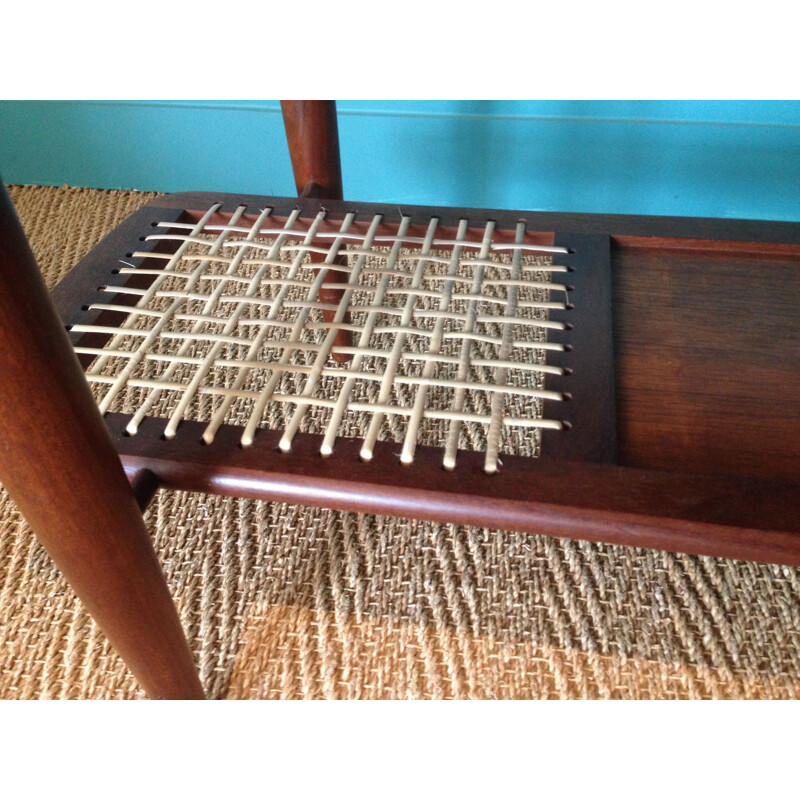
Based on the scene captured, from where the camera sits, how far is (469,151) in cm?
113

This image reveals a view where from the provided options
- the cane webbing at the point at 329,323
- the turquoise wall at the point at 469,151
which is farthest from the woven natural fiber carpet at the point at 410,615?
the turquoise wall at the point at 469,151

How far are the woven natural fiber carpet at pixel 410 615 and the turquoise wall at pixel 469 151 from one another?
65 cm

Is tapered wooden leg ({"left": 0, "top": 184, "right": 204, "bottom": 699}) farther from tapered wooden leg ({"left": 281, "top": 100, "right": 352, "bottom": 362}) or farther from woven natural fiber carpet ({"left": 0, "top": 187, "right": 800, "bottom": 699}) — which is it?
Result: tapered wooden leg ({"left": 281, "top": 100, "right": 352, "bottom": 362})

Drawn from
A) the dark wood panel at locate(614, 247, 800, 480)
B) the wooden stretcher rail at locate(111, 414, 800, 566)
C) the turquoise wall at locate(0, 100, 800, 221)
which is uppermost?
the wooden stretcher rail at locate(111, 414, 800, 566)

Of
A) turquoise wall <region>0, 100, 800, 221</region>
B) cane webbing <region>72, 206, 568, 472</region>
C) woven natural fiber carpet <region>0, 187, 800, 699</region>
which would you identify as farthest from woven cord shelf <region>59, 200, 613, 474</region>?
turquoise wall <region>0, 100, 800, 221</region>

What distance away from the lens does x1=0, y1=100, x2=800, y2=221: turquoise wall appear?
3.45 feet

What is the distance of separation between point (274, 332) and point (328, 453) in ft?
0.49

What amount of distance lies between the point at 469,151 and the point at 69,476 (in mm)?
926

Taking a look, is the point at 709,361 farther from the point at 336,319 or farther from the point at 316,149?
the point at 316,149

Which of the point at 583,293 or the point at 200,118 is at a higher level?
the point at 583,293

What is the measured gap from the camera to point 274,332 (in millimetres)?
546

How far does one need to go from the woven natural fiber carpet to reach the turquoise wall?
2.12 ft
